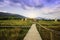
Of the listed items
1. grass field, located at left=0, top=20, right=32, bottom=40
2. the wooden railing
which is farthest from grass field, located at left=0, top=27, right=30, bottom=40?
the wooden railing

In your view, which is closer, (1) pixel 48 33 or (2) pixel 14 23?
(1) pixel 48 33

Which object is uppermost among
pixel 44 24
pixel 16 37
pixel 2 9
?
pixel 2 9

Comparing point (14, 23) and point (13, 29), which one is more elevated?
point (14, 23)

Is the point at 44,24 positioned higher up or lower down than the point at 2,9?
lower down

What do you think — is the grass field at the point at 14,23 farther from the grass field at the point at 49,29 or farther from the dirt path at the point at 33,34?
the grass field at the point at 49,29

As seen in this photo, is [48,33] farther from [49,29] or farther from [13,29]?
[13,29]

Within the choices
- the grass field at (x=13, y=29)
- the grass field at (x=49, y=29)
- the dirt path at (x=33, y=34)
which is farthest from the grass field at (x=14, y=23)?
the grass field at (x=49, y=29)

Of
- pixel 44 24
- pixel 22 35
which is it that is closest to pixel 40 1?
pixel 44 24

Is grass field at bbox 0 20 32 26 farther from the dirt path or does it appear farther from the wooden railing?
the wooden railing

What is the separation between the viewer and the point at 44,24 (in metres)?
4.44

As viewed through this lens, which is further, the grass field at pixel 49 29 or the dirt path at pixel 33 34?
the dirt path at pixel 33 34

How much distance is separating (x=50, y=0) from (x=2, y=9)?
3.41 ft

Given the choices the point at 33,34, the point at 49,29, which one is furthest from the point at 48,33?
the point at 33,34

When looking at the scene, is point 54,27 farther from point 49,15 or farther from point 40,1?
point 40,1
